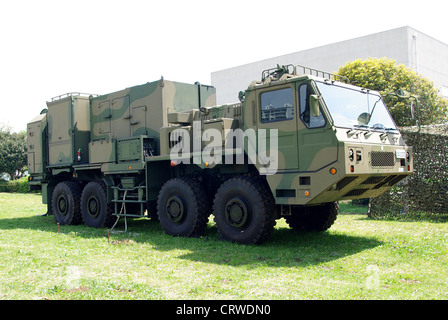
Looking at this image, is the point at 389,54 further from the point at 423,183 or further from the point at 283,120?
the point at 283,120

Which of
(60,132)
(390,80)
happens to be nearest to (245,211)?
(60,132)

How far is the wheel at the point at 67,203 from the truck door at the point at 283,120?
687 cm

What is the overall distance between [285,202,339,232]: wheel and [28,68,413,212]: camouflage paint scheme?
120cm

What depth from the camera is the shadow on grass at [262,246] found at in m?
7.23

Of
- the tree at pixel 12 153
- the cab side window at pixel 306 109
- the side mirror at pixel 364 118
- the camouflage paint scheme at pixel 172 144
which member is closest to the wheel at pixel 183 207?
the camouflage paint scheme at pixel 172 144

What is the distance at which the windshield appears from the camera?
7730 mm

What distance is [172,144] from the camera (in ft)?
32.9

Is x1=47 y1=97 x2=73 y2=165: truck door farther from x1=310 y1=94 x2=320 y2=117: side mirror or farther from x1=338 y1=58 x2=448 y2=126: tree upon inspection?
x1=338 y1=58 x2=448 y2=126: tree

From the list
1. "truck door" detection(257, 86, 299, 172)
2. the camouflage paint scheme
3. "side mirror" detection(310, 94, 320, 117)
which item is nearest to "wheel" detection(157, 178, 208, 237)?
the camouflage paint scheme

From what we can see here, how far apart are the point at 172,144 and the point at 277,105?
9.75 feet

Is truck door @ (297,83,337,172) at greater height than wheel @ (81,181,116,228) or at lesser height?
greater

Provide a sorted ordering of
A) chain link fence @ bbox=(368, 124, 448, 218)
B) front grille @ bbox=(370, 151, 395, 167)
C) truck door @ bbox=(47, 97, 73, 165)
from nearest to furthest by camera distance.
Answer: front grille @ bbox=(370, 151, 395, 167) → chain link fence @ bbox=(368, 124, 448, 218) → truck door @ bbox=(47, 97, 73, 165)

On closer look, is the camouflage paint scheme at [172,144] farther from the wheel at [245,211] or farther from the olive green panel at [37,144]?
the wheel at [245,211]

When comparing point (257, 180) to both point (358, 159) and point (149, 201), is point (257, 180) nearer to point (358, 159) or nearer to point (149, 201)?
point (358, 159)
